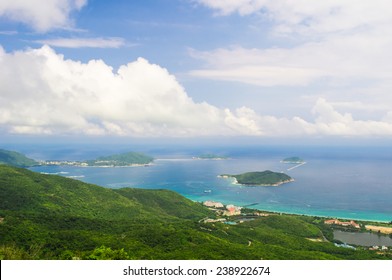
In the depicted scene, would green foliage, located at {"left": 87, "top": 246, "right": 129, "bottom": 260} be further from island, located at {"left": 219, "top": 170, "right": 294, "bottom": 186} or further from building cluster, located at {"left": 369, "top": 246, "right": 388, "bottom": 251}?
island, located at {"left": 219, "top": 170, "right": 294, "bottom": 186}

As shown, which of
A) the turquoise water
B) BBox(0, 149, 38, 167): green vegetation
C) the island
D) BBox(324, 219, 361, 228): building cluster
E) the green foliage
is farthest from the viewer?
BBox(0, 149, 38, 167): green vegetation

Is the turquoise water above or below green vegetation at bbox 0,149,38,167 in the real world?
below

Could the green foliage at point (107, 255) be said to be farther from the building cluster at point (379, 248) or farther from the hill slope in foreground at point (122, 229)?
the building cluster at point (379, 248)

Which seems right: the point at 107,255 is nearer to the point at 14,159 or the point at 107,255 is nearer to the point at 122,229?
the point at 122,229

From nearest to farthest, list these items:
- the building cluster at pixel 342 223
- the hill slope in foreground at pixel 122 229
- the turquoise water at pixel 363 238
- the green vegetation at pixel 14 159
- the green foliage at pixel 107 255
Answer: the green foliage at pixel 107 255 < the hill slope in foreground at pixel 122 229 < the turquoise water at pixel 363 238 < the building cluster at pixel 342 223 < the green vegetation at pixel 14 159

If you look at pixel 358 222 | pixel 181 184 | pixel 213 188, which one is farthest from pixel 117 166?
pixel 358 222

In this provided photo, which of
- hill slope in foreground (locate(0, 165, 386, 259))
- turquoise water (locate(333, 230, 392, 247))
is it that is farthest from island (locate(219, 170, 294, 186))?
turquoise water (locate(333, 230, 392, 247))

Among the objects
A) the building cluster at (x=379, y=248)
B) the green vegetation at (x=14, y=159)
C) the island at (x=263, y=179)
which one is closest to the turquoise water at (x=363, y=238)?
the building cluster at (x=379, y=248)
